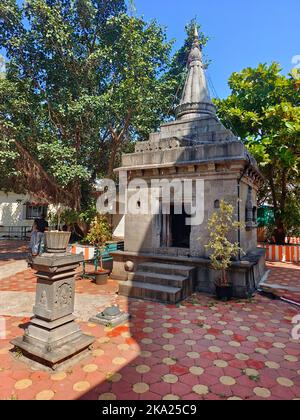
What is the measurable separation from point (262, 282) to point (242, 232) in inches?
96.7

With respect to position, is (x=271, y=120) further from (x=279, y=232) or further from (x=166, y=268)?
(x=166, y=268)

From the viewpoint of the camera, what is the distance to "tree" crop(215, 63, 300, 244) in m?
12.3

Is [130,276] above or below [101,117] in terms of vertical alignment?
below

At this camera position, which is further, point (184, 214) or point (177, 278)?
point (184, 214)

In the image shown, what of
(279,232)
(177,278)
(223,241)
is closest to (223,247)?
(223,241)

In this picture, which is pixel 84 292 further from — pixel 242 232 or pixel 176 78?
pixel 176 78

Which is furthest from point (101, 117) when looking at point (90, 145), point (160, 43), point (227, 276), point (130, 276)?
point (227, 276)

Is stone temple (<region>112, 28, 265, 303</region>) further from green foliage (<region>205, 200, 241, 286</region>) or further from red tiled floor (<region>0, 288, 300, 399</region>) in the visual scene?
red tiled floor (<region>0, 288, 300, 399</region>)

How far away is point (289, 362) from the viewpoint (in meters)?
4.07

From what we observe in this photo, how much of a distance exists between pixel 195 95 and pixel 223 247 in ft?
22.5

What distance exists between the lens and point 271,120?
41.9 feet

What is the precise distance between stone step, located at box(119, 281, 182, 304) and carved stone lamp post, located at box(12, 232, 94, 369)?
2.92 m

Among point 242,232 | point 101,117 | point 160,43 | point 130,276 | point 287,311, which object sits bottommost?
point 287,311
